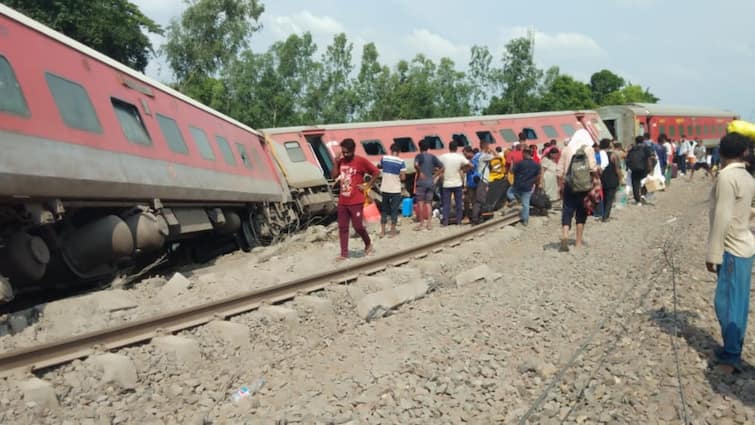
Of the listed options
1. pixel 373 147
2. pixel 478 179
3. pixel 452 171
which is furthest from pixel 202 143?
pixel 373 147

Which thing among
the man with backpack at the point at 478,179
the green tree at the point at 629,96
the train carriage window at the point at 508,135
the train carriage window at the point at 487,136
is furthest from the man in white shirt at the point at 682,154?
the green tree at the point at 629,96

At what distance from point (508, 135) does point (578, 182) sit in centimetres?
1212

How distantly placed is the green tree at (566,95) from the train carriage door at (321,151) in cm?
4344

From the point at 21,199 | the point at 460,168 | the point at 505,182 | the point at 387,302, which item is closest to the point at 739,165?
the point at 387,302

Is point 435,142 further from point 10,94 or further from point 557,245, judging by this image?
point 10,94

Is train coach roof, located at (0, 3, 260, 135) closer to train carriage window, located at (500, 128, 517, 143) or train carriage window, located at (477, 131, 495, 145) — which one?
train carriage window, located at (477, 131, 495, 145)

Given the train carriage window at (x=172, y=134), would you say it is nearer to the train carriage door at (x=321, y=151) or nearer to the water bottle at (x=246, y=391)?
the water bottle at (x=246, y=391)

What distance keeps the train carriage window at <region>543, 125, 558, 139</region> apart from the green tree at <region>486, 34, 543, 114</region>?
1123 inches

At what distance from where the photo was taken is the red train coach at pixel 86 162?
19.3 feet

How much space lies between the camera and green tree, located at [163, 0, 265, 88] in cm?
3481

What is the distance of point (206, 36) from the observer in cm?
3531

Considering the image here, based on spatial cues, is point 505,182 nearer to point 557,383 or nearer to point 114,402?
point 557,383

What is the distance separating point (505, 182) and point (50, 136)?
908 cm

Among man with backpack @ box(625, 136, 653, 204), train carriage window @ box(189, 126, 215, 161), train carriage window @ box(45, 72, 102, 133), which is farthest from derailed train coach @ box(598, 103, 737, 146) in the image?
train carriage window @ box(45, 72, 102, 133)
